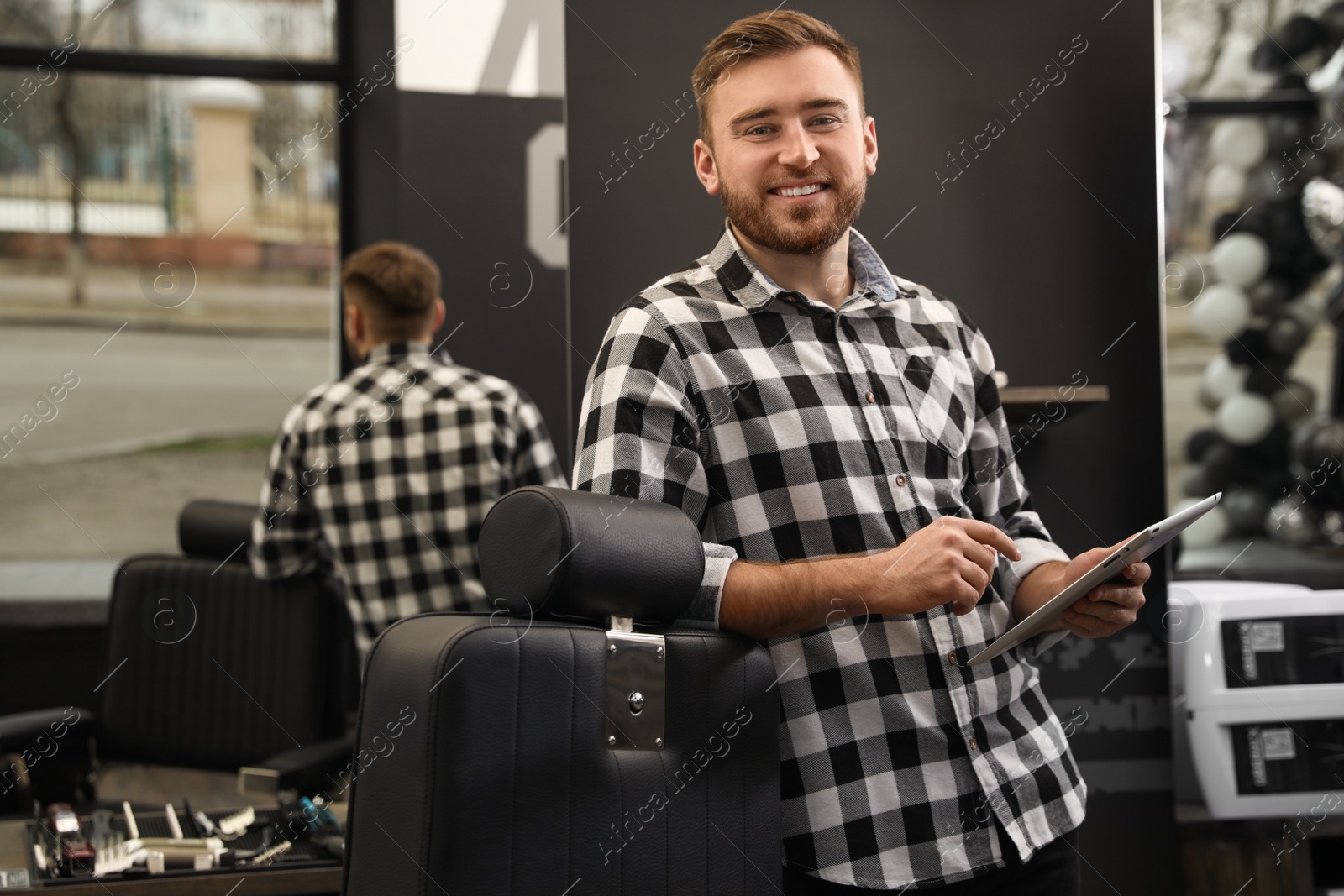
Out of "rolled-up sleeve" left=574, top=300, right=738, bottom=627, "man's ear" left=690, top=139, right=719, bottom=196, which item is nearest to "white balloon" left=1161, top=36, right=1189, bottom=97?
"man's ear" left=690, top=139, right=719, bottom=196

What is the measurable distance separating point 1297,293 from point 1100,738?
176 centimetres

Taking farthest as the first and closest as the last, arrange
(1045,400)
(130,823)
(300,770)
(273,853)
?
(300,770) → (1045,400) → (130,823) → (273,853)

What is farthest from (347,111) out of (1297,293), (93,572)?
(1297,293)

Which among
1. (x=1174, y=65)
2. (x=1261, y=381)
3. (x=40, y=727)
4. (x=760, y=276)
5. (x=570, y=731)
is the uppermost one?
(x=1174, y=65)

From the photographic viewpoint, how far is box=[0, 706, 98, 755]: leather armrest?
2.52 m

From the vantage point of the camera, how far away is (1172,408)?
8.46 feet

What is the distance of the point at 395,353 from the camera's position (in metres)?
2.63

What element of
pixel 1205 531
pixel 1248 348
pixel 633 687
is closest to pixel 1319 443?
pixel 1248 348

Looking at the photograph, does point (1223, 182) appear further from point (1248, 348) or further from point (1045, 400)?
point (1045, 400)

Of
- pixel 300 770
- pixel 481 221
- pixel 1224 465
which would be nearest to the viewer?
pixel 300 770

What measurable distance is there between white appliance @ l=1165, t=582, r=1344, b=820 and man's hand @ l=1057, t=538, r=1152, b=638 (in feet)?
2.90

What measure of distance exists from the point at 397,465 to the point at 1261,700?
1.90m

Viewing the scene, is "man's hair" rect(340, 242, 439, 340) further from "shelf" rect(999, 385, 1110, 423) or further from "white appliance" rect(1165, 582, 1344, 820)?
"white appliance" rect(1165, 582, 1344, 820)

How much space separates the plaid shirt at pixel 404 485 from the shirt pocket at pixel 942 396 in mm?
1045
